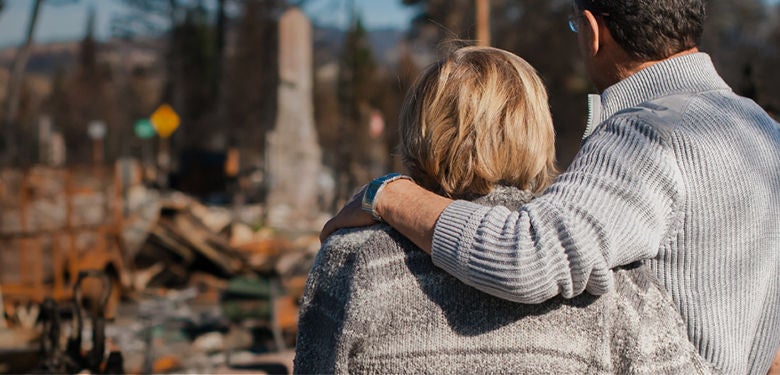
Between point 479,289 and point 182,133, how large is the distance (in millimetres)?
42808

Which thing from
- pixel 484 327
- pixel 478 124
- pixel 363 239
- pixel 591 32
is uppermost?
pixel 591 32

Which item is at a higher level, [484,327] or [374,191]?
[374,191]

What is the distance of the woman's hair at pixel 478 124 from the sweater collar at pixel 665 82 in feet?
0.75

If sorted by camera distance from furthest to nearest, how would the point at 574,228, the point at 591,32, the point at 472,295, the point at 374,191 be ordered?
the point at 591,32, the point at 374,191, the point at 472,295, the point at 574,228

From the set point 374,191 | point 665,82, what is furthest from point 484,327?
point 665,82

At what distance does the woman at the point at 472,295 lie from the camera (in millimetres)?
1755

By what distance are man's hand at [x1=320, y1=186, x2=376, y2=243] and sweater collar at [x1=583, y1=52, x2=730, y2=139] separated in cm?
55

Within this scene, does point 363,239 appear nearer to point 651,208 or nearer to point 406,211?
point 406,211

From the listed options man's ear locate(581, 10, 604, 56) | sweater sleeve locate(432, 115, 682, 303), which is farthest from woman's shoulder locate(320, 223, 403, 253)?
man's ear locate(581, 10, 604, 56)

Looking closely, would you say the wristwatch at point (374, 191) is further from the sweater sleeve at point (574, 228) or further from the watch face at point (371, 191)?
the sweater sleeve at point (574, 228)

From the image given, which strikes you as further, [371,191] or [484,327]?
[371,191]

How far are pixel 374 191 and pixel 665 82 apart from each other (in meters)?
0.71

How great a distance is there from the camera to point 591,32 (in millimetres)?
2045

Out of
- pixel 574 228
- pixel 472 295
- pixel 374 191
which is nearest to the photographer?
pixel 574 228
